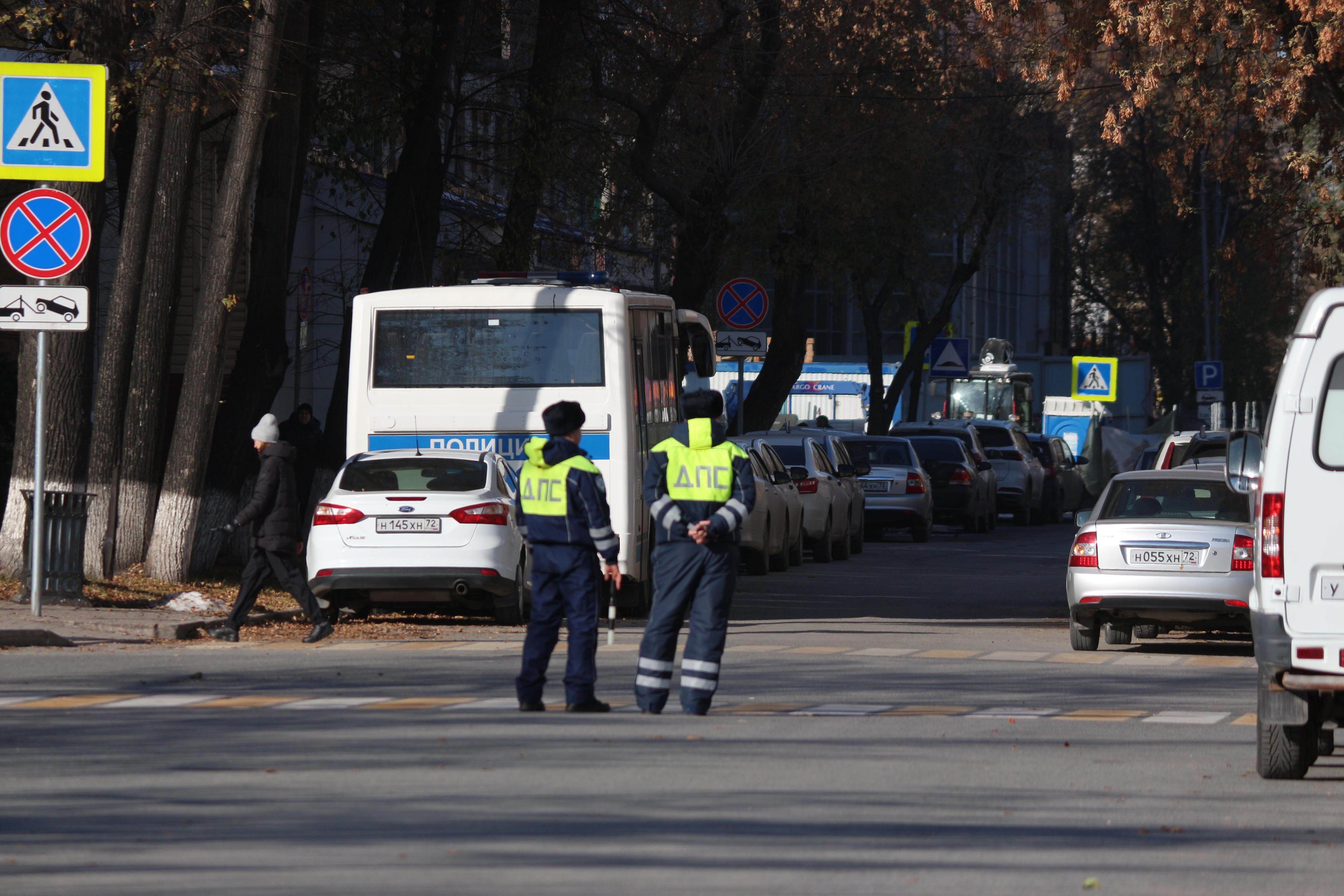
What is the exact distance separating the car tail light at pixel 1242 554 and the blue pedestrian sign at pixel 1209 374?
1260 inches

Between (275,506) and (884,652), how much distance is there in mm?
4872

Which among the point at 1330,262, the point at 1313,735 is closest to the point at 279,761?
the point at 1313,735

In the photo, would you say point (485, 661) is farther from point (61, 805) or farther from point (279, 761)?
point (61, 805)

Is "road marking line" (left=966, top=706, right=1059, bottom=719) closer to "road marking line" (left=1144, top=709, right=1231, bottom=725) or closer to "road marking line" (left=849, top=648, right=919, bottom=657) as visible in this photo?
"road marking line" (left=1144, top=709, right=1231, bottom=725)

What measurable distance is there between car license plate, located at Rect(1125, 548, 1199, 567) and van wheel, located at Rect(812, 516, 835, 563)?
443 inches

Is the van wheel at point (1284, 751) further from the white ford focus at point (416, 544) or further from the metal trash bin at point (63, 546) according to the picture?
the metal trash bin at point (63, 546)

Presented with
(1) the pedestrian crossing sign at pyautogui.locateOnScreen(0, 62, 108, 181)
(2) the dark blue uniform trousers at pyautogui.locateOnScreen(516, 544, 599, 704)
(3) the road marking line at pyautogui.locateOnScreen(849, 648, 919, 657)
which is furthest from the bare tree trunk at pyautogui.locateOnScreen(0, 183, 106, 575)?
(2) the dark blue uniform trousers at pyautogui.locateOnScreen(516, 544, 599, 704)

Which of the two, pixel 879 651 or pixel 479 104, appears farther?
pixel 479 104

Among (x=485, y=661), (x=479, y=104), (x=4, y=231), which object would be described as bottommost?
(x=485, y=661)

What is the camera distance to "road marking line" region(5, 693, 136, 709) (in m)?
11.2

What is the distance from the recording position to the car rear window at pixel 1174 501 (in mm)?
16484

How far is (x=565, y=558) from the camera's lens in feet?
35.9

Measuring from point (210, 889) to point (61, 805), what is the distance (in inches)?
72.2

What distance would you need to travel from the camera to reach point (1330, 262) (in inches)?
923
